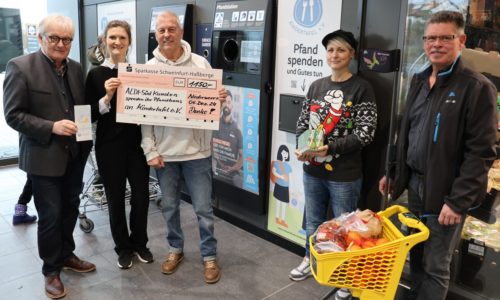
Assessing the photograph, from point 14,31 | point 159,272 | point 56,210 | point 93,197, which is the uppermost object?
point 14,31

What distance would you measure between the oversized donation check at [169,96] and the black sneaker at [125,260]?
1.04m

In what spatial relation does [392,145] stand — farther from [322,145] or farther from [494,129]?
[494,129]

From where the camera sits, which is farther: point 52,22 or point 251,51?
point 251,51

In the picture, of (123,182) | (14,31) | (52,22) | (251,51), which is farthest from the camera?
(14,31)

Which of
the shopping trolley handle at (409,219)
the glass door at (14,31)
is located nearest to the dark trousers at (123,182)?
the shopping trolley handle at (409,219)

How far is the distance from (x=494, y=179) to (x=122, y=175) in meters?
2.31

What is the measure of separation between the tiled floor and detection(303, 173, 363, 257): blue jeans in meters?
0.47

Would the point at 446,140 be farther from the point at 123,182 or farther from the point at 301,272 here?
the point at 123,182

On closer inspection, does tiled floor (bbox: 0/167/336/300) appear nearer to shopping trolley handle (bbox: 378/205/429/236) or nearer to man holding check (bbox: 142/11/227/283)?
man holding check (bbox: 142/11/227/283)

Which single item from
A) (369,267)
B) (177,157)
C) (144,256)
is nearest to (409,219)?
(369,267)

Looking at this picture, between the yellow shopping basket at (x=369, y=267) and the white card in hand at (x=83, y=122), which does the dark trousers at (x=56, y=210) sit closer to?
the white card in hand at (x=83, y=122)

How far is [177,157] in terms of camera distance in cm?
269

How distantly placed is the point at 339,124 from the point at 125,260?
1811 mm

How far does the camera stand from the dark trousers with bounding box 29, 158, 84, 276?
2510 millimetres
